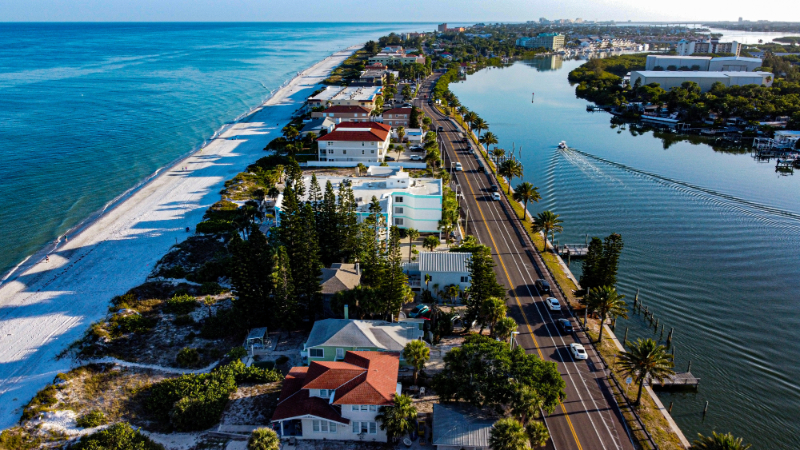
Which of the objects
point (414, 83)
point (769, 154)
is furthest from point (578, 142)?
point (414, 83)

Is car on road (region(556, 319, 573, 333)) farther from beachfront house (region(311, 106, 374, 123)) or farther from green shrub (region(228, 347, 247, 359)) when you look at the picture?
beachfront house (region(311, 106, 374, 123))

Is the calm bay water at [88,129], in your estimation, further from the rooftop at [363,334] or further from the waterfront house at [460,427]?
the waterfront house at [460,427]

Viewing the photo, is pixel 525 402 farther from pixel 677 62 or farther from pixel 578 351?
pixel 677 62

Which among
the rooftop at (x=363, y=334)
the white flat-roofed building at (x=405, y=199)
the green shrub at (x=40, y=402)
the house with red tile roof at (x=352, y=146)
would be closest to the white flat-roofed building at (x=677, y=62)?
the house with red tile roof at (x=352, y=146)

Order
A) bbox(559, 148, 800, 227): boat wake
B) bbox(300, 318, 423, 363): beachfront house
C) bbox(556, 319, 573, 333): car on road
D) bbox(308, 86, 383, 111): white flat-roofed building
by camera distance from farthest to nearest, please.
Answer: bbox(308, 86, 383, 111): white flat-roofed building → bbox(559, 148, 800, 227): boat wake → bbox(556, 319, 573, 333): car on road → bbox(300, 318, 423, 363): beachfront house

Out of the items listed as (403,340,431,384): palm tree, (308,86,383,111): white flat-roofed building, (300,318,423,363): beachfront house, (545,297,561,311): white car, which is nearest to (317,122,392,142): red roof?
(308,86,383,111): white flat-roofed building

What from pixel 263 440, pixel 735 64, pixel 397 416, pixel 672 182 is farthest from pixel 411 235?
pixel 735 64

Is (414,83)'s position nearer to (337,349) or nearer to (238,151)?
(238,151)
